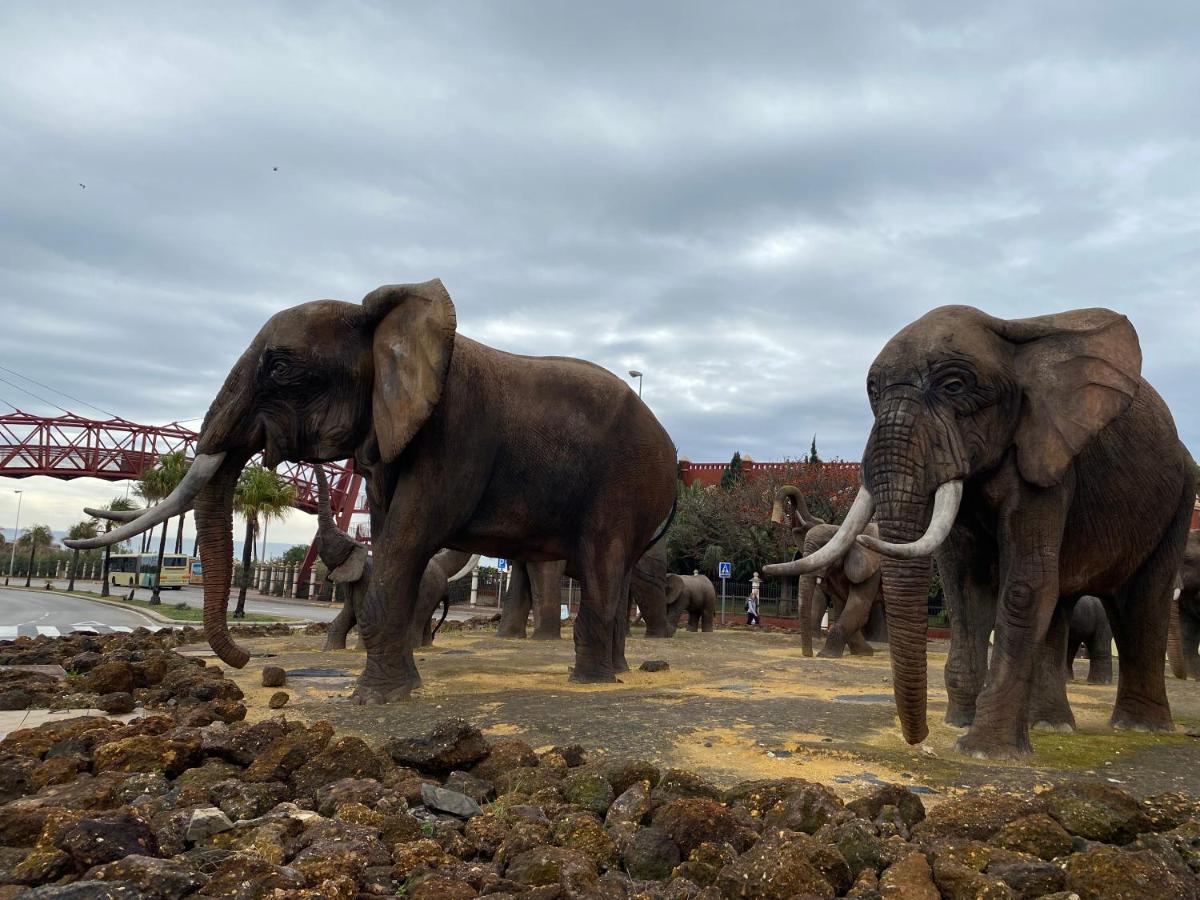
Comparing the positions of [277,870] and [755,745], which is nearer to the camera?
[277,870]

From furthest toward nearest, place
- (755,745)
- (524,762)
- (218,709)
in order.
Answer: (218,709), (755,745), (524,762)

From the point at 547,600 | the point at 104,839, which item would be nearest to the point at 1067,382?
the point at 104,839

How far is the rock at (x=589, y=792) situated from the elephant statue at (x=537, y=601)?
938cm

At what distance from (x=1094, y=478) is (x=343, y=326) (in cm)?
518

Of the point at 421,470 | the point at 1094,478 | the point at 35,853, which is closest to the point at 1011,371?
the point at 1094,478

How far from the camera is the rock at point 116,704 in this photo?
A: 549cm

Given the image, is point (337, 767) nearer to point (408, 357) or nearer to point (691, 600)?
point (408, 357)

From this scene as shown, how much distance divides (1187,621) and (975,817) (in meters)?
9.73

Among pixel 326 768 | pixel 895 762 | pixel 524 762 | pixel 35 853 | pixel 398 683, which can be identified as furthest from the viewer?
pixel 398 683

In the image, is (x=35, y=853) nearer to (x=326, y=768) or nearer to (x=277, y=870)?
(x=277, y=870)

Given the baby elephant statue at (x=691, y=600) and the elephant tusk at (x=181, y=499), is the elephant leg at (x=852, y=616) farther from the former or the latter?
Answer: the elephant tusk at (x=181, y=499)

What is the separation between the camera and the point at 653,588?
47.1 ft

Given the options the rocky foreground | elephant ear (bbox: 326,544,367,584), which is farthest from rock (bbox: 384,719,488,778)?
elephant ear (bbox: 326,544,367,584)

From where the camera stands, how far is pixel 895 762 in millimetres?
4410
